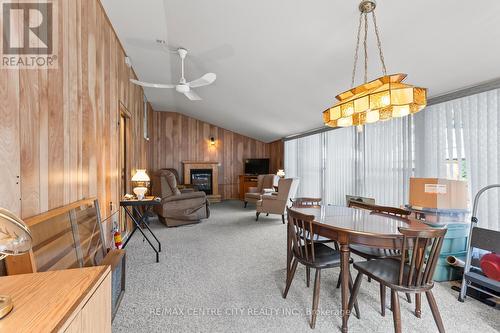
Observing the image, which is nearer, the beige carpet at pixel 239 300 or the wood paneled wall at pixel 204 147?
the beige carpet at pixel 239 300

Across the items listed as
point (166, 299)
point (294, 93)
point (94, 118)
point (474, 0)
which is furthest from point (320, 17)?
point (166, 299)

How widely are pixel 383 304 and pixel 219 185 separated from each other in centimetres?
685

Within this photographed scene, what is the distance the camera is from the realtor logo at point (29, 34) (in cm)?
124

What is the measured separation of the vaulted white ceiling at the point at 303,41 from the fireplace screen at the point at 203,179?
156 inches

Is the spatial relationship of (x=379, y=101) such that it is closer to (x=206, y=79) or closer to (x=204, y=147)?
(x=206, y=79)

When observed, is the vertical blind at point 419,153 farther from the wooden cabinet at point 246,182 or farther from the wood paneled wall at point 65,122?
the wood paneled wall at point 65,122

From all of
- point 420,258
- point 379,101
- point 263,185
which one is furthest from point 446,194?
point 263,185

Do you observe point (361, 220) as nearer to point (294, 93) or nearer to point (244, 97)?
point (294, 93)

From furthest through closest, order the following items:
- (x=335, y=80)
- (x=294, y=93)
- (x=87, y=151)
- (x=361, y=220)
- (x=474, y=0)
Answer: (x=294, y=93) → (x=335, y=80) → (x=87, y=151) → (x=361, y=220) → (x=474, y=0)

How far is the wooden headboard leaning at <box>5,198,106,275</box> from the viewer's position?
3.90 ft

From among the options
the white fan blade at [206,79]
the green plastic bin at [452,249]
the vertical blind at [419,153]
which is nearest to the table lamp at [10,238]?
the white fan blade at [206,79]

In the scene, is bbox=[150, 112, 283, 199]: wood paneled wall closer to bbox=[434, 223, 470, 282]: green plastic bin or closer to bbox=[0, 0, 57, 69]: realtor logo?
bbox=[434, 223, 470, 282]: green plastic bin

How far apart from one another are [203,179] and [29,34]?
22.1ft

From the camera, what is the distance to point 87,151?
2.25 metres
